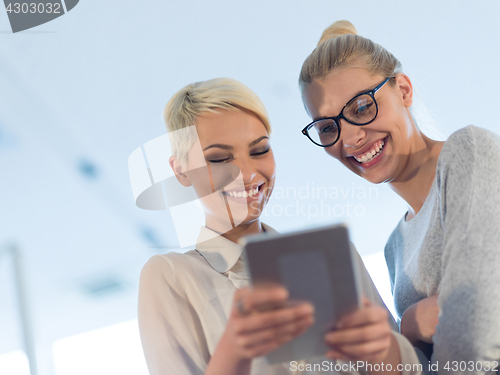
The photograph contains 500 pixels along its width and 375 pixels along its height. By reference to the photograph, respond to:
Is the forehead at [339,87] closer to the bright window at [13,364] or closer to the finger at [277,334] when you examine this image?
the finger at [277,334]

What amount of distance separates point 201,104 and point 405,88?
0.54 meters

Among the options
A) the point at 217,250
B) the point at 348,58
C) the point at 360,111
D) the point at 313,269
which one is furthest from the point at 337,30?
the point at 313,269

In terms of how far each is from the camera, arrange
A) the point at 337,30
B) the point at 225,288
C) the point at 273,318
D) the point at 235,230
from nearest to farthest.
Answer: the point at 273,318 < the point at 225,288 < the point at 235,230 < the point at 337,30

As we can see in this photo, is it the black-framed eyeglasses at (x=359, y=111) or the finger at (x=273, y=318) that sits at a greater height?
the black-framed eyeglasses at (x=359, y=111)

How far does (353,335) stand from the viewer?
1.56 feet

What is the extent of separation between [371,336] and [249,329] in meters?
0.16

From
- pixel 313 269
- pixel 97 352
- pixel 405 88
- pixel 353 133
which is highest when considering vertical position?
pixel 405 88

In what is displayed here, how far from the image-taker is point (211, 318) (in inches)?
25.6

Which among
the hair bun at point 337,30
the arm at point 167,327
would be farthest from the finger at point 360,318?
the hair bun at point 337,30

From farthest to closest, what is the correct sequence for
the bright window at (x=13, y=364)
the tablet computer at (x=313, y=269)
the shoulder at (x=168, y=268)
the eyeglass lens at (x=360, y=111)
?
1. the bright window at (x=13, y=364)
2. the eyeglass lens at (x=360, y=111)
3. the shoulder at (x=168, y=268)
4. the tablet computer at (x=313, y=269)

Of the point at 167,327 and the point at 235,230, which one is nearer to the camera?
the point at 167,327

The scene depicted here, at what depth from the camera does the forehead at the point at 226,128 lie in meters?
0.77

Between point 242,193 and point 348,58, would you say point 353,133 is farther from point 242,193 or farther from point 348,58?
point 242,193

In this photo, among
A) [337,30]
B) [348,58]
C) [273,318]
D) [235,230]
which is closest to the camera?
[273,318]
